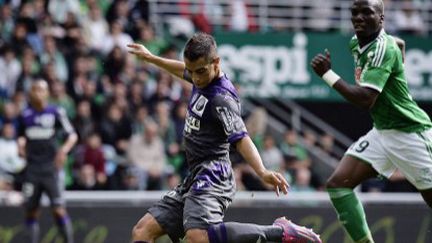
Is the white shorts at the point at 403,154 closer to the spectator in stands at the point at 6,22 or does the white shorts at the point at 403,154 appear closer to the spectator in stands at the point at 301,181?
the spectator in stands at the point at 301,181

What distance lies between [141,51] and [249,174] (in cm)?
698

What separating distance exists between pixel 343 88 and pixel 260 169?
1118mm

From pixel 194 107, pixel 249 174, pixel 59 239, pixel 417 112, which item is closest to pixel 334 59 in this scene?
pixel 249 174

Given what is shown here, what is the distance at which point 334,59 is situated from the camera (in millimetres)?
18281

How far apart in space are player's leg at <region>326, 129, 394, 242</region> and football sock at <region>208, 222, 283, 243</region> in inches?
31.3

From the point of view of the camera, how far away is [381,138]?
9.12 metres

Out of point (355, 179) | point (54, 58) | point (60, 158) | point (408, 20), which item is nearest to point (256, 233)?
point (355, 179)

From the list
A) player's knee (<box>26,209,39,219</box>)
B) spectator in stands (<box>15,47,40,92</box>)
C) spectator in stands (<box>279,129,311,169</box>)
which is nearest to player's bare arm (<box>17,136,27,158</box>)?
player's knee (<box>26,209,39,219</box>)

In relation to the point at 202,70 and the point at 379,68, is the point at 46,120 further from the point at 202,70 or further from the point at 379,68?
the point at 379,68

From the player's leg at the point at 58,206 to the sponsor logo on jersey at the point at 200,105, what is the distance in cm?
516

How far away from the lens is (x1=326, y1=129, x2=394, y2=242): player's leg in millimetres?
9016

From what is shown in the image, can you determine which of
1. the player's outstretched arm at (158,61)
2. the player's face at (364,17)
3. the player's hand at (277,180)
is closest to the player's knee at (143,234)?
the player's hand at (277,180)

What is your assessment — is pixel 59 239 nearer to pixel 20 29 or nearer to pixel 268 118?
pixel 20 29

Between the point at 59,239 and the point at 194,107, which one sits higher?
the point at 194,107
